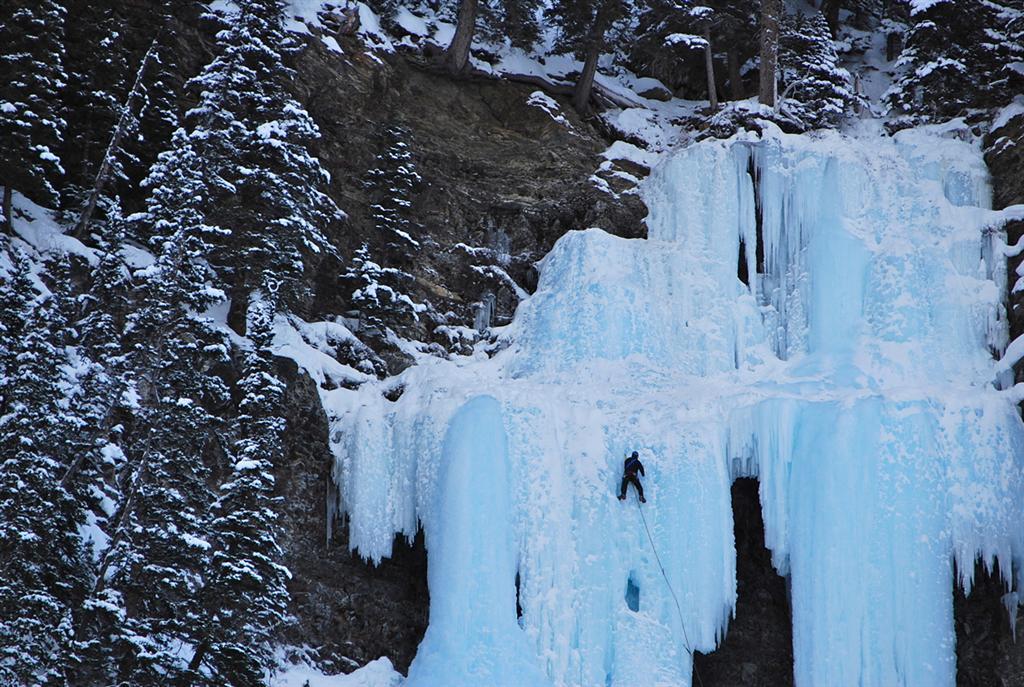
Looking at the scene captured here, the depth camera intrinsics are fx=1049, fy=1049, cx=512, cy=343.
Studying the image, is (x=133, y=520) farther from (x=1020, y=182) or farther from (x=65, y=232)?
(x=1020, y=182)

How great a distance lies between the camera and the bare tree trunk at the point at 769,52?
22.8 meters

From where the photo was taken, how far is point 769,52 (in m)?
22.9

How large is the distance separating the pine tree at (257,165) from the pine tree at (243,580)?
380 centimetres

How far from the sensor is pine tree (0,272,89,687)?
11.6 metres

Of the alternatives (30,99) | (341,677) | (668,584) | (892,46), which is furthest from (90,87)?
(892,46)

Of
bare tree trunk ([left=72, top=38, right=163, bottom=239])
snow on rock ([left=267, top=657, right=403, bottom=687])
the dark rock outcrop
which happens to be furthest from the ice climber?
bare tree trunk ([left=72, top=38, right=163, bottom=239])

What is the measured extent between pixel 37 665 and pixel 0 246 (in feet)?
19.6

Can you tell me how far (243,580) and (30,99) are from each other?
351 inches

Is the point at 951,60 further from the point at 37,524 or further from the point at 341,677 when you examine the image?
the point at 37,524

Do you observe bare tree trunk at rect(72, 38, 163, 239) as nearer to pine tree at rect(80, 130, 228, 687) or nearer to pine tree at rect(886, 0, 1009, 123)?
pine tree at rect(80, 130, 228, 687)

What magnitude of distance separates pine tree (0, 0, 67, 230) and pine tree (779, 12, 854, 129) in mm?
14693

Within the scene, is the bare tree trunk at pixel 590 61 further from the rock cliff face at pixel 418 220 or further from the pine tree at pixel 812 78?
the pine tree at pixel 812 78

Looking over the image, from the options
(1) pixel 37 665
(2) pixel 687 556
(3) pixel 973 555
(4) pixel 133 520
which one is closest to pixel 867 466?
(3) pixel 973 555

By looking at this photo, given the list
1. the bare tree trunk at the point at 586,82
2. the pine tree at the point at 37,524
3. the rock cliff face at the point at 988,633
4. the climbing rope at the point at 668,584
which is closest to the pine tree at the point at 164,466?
the pine tree at the point at 37,524
